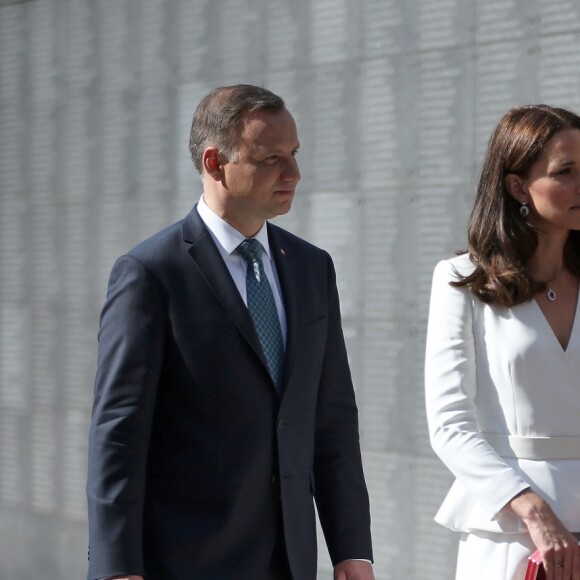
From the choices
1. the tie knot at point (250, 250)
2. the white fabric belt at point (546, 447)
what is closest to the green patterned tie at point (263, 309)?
the tie knot at point (250, 250)

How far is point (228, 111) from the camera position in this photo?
10.1 feet

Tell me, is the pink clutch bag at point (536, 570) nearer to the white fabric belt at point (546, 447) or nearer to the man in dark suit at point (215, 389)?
the white fabric belt at point (546, 447)

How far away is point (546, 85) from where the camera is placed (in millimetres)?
4805

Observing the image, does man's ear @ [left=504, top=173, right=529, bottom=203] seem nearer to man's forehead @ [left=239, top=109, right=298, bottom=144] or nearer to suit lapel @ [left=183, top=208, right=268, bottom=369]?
man's forehead @ [left=239, top=109, right=298, bottom=144]

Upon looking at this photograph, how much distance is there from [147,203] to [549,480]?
3551 mm

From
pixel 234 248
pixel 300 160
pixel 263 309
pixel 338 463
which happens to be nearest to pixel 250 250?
pixel 234 248

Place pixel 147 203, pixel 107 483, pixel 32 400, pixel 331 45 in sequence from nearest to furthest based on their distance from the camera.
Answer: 1. pixel 107 483
2. pixel 331 45
3. pixel 147 203
4. pixel 32 400

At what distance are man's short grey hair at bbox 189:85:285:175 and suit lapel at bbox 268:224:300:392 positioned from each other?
0.91 ft

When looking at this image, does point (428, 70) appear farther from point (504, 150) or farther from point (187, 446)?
point (187, 446)

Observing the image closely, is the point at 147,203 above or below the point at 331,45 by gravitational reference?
below

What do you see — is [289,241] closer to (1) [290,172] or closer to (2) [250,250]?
(2) [250,250]

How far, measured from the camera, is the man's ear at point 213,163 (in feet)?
10.1

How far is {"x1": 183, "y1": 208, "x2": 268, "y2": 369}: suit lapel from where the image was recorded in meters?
2.97

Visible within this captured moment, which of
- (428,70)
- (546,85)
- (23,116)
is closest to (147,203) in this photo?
(23,116)
